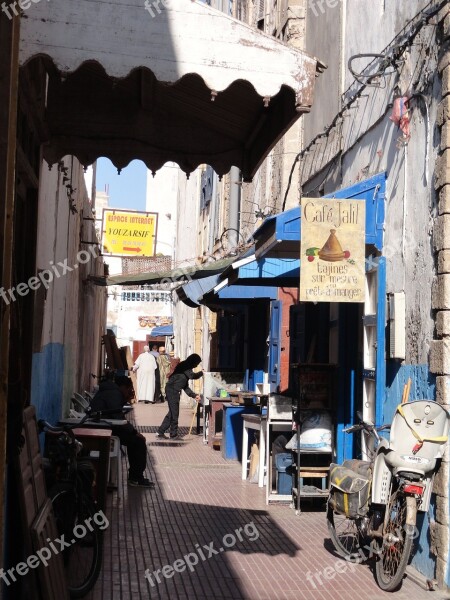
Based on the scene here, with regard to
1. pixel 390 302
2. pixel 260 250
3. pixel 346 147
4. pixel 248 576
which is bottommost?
pixel 248 576

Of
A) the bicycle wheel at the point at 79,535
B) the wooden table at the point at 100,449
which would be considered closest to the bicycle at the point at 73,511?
the bicycle wheel at the point at 79,535

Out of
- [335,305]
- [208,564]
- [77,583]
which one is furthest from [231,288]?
[77,583]

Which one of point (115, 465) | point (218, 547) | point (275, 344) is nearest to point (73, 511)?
point (218, 547)

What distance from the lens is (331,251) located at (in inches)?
337

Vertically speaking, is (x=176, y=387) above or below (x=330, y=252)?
below

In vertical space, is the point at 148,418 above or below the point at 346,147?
below

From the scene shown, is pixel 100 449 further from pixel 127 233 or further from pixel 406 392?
pixel 127 233

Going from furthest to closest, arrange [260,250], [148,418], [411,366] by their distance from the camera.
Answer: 1. [148,418]
2. [260,250]
3. [411,366]

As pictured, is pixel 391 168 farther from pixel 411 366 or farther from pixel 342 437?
pixel 342 437

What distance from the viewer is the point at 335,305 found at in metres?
11.9

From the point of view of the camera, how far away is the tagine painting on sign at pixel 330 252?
8.52 metres

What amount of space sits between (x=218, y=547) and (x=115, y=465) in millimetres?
3573

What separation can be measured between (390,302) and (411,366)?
0.78 m

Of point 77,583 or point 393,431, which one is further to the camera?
point 393,431
